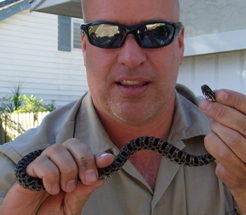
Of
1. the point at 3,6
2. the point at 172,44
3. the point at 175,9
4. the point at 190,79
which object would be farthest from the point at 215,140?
the point at 3,6

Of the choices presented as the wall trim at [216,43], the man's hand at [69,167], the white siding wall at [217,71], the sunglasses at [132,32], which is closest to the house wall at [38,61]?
the white siding wall at [217,71]

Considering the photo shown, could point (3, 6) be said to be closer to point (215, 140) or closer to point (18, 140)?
point (18, 140)

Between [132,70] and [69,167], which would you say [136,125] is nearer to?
[132,70]

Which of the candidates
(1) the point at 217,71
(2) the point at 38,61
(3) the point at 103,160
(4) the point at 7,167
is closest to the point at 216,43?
(1) the point at 217,71

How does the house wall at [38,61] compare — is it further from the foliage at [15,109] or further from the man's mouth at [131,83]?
the man's mouth at [131,83]

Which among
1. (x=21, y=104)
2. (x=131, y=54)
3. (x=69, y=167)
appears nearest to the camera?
(x=69, y=167)

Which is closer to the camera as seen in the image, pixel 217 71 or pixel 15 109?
pixel 217 71
